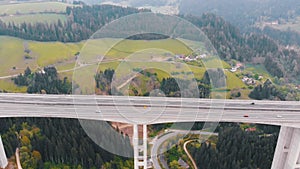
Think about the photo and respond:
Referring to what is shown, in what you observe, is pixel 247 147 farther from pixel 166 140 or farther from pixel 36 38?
pixel 36 38

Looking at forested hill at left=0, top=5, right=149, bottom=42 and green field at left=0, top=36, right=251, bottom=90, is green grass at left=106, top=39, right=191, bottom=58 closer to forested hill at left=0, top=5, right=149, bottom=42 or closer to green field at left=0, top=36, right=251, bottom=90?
green field at left=0, top=36, right=251, bottom=90

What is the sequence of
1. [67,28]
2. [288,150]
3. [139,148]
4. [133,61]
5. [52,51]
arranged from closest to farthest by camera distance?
[133,61], [139,148], [288,150], [52,51], [67,28]

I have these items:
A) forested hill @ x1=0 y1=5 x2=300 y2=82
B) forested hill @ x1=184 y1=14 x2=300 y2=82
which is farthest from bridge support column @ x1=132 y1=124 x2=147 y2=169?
forested hill @ x1=0 y1=5 x2=300 y2=82

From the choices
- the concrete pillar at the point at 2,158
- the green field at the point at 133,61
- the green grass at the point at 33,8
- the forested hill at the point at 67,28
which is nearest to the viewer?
the green field at the point at 133,61

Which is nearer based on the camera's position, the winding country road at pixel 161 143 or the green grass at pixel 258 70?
the winding country road at pixel 161 143

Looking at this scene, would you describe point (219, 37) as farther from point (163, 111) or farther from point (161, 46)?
point (161, 46)

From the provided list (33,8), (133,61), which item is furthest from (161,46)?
(33,8)

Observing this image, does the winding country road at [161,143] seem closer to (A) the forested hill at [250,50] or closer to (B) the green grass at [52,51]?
(A) the forested hill at [250,50]

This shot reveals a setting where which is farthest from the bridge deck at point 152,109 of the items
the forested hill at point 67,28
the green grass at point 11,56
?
the forested hill at point 67,28

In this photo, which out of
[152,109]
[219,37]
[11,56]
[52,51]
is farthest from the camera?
[219,37]
